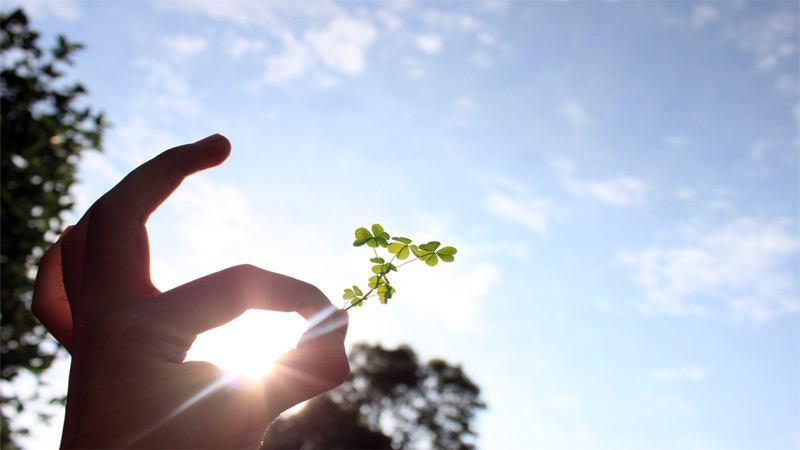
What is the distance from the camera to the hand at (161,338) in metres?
1.29

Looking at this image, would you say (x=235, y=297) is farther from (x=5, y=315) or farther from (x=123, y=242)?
(x=5, y=315)

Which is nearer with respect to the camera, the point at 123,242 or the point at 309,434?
the point at 123,242

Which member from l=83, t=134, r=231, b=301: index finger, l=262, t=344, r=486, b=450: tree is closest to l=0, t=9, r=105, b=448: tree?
l=83, t=134, r=231, b=301: index finger

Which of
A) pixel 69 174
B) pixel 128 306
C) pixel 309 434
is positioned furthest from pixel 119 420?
pixel 309 434

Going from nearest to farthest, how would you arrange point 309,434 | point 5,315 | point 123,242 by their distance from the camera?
point 123,242, point 5,315, point 309,434

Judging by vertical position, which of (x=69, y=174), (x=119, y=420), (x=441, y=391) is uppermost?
(x=441, y=391)

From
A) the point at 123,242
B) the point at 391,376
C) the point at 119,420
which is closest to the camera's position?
the point at 119,420

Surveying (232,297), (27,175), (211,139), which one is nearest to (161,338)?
(232,297)

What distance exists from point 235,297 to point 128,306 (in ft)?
1.04

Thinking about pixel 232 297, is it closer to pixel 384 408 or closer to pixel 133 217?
pixel 133 217

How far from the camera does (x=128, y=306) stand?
4.75 feet

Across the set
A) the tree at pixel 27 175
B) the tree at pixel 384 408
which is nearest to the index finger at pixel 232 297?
the tree at pixel 27 175

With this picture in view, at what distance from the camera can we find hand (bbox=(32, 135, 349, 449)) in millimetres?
1294

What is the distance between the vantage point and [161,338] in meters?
1.39
